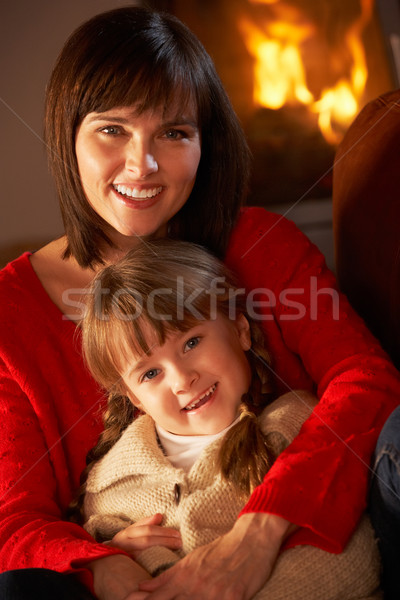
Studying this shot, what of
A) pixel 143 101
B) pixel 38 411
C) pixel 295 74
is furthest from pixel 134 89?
pixel 295 74

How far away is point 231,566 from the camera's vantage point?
0.86 metres

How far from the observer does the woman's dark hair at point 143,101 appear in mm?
1143

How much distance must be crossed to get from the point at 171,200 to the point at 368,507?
60 cm

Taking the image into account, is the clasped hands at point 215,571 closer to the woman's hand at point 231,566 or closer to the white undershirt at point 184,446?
the woman's hand at point 231,566

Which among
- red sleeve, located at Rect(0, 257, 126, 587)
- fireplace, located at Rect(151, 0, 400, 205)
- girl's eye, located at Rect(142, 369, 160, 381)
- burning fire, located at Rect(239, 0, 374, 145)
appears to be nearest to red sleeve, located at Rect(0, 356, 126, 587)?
red sleeve, located at Rect(0, 257, 126, 587)

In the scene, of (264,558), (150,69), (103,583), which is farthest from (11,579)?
(150,69)

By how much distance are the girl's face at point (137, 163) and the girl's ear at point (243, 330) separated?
0.22m

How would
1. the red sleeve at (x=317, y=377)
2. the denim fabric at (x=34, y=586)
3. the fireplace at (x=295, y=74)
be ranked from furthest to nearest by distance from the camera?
the fireplace at (x=295, y=74)
the red sleeve at (x=317, y=377)
the denim fabric at (x=34, y=586)

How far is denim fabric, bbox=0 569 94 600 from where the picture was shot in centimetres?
79

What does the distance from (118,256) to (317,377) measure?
0.44 metres

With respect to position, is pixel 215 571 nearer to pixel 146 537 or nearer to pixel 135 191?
pixel 146 537

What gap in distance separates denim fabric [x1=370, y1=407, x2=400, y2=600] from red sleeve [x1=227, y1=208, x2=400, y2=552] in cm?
3

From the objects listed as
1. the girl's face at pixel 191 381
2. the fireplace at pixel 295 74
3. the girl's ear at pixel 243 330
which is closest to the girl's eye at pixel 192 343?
the girl's face at pixel 191 381

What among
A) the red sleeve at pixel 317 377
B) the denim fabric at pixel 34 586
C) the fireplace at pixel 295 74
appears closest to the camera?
the denim fabric at pixel 34 586
